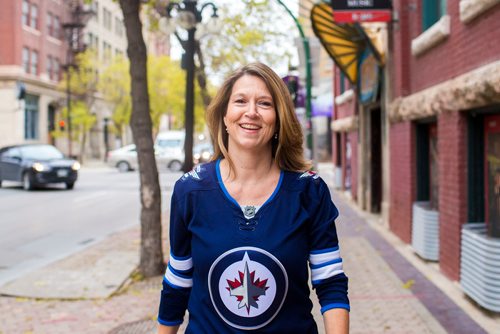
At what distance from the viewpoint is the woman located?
87.4 inches

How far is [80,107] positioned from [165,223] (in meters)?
38.6

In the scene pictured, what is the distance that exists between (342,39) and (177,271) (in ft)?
40.8

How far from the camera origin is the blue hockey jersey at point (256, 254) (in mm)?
2211

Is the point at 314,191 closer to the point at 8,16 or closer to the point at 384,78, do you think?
the point at 384,78

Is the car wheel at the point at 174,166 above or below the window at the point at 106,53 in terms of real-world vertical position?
below

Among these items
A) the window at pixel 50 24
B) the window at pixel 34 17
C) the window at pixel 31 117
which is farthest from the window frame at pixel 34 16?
the window at pixel 31 117

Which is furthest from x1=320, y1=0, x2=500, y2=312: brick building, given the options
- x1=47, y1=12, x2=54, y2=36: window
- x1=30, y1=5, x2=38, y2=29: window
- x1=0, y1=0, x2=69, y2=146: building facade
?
x1=47, y1=12, x2=54, y2=36: window

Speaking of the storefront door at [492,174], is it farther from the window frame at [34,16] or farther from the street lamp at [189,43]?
the window frame at [34,16]

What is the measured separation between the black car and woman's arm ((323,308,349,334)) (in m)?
20.7

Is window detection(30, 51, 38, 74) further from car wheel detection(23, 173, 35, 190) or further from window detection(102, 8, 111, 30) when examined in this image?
car wheel detection(23, 173, 35, 190)

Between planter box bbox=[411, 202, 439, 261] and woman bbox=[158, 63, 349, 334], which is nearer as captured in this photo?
woman bbox=[158, 63, 349, 334]

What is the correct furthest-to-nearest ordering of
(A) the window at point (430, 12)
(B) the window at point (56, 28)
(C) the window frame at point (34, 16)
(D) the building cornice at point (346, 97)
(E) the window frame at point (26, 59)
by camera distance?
1. (B) the window at point (56, 28)
2. (C) the window frame at point (34, 16)
3. (E) the window frame at point (26, 59)
4. (D) the building cornice at point (346, 97)
5. (A) the window at point (430, 12)

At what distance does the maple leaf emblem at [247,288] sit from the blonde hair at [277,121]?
471 millimetres

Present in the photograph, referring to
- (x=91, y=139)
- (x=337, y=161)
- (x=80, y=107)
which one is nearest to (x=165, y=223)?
(x=337, y=161)
